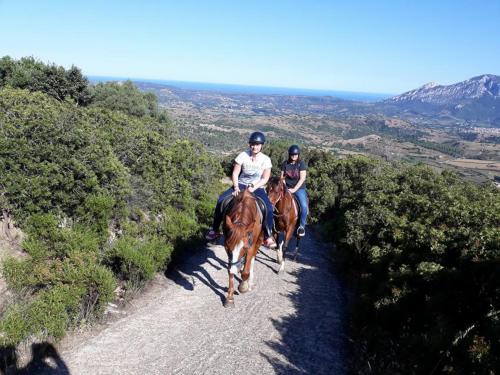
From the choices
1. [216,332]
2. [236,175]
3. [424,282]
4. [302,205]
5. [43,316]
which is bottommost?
[216,332]

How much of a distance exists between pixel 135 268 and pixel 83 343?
2631 millimetres

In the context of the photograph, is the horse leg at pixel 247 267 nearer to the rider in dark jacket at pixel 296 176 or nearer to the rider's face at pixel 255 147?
the rider's face at pixel 255 147

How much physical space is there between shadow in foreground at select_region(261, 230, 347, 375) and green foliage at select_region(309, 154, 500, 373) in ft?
1.91

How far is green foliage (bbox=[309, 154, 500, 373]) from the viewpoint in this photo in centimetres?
577

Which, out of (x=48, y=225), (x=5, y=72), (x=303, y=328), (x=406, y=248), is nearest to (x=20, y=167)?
(x=48, y=225)

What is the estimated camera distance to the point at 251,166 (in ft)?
30.7

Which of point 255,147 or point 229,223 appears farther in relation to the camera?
point 255,147

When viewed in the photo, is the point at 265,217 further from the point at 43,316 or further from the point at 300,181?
the point at 43,316

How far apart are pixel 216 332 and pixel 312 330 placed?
93.7 inches

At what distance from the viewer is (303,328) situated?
29.8 feet

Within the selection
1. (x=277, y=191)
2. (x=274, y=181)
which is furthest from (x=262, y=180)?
(x=274, y=181)

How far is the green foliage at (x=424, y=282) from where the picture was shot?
227 inches

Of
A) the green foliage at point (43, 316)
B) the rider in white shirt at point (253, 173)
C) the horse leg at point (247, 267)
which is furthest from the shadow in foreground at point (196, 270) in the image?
the green foliage at point (43, 316)

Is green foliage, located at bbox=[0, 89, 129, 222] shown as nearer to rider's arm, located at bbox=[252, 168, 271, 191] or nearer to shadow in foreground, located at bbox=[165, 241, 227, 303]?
shadow in foreground, located at bbox=[165, 241, 227, 303]
